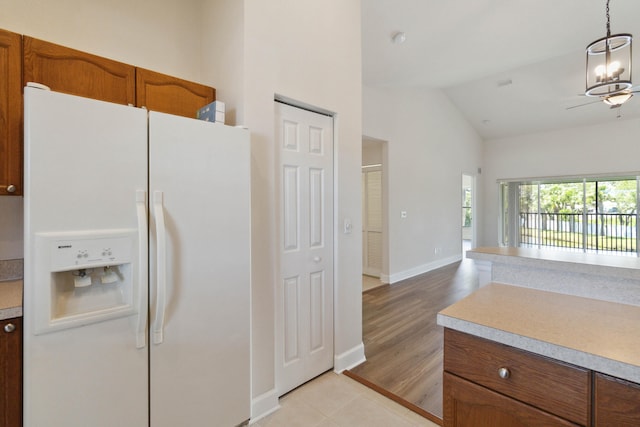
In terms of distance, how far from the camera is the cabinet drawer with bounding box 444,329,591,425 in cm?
86

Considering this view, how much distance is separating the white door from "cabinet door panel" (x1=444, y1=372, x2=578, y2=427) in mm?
1156

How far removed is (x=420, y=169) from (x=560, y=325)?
4753mm

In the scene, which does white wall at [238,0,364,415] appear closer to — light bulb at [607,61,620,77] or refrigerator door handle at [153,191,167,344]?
refrigerator door handle at [153,191,167,344]

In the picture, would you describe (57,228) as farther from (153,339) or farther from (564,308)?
(564,308)

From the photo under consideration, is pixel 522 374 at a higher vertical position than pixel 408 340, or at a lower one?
higher

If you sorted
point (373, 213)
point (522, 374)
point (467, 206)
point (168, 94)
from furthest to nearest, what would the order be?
1. point (467, 206)
2. point (373, 213)
3. point (168, 94)
4. point (522, 374)

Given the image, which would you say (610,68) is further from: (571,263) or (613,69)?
(571,263)

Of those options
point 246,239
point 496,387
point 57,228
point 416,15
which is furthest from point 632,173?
point 57,228

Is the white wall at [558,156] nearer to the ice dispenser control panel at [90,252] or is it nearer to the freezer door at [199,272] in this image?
the freezer door at [199,272]

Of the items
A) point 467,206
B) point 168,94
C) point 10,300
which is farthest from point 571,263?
point 467,206

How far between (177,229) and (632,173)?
831 centimetres

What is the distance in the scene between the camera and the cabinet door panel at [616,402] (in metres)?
0.78

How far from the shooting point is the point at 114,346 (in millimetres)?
1296

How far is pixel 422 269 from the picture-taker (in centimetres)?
554
